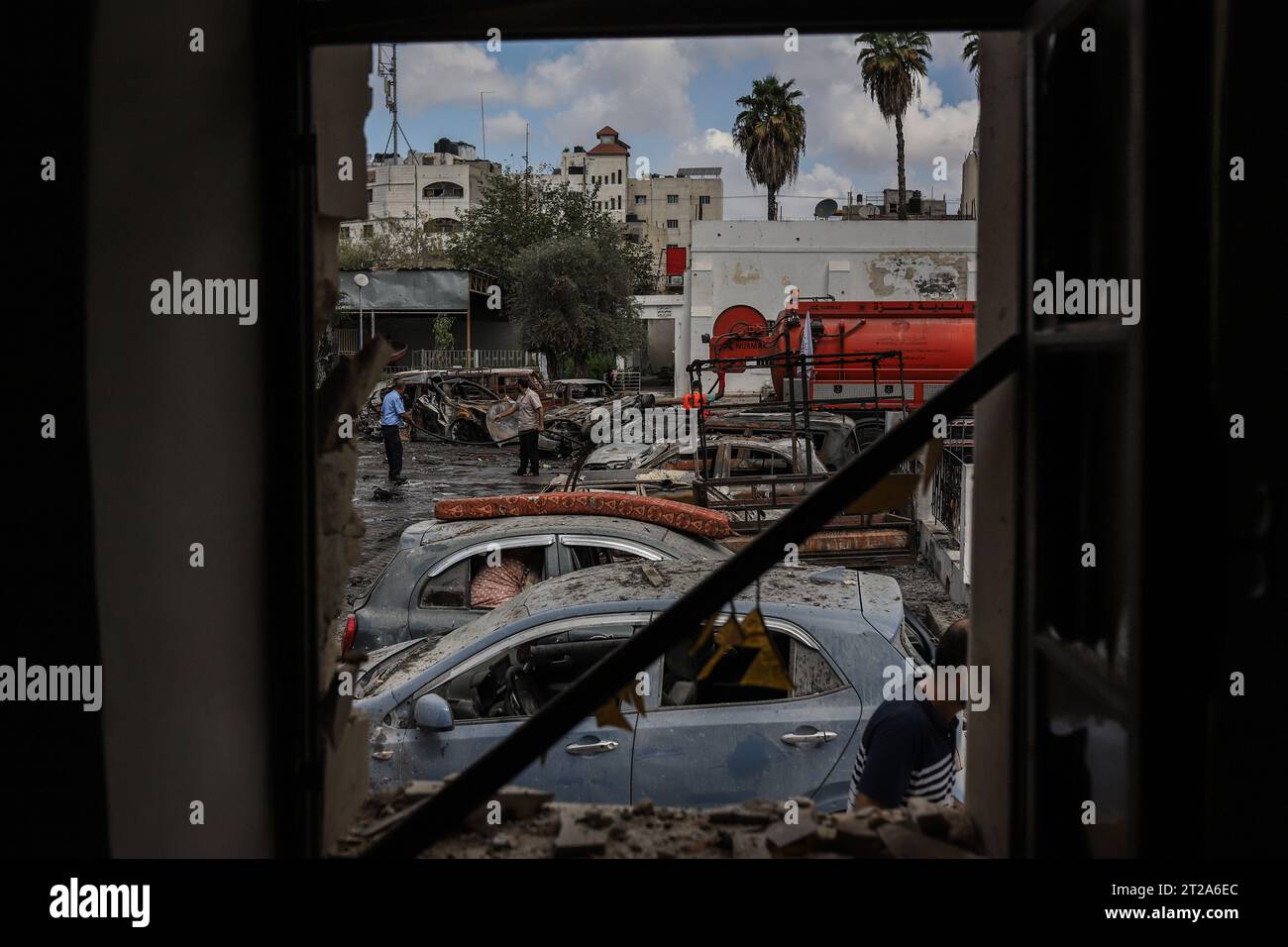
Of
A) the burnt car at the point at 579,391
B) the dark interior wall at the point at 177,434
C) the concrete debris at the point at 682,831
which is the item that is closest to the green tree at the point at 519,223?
the burnt car at the point at 579,391

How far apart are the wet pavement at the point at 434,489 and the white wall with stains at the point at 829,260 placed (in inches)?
359

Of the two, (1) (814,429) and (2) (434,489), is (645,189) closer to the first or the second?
(2) (434,489)

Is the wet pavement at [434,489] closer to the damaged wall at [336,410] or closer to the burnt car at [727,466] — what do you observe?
the burnt car at [727,466]

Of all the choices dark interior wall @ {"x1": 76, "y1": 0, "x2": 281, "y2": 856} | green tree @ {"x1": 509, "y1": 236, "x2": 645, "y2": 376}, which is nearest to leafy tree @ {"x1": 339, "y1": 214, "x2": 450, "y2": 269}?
green tree @ {"x1": 509, "y1": 236, "x2": 645, "y2": 376}

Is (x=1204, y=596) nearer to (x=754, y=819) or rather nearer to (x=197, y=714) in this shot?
(x=754, y=819)

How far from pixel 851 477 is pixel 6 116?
180 centimetres

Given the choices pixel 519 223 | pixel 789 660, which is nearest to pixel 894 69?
pixel 519 223

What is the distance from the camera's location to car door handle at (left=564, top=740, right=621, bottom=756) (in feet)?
14.9

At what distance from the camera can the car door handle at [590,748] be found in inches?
179

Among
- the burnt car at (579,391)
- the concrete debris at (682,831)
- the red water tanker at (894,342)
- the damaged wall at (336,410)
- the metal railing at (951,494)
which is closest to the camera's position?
the damaged wall at (336,410)

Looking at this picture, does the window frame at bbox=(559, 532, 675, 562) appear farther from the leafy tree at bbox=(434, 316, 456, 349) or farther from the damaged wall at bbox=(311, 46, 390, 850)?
the leafy tree at bbox=(434, 316, 456, 349)

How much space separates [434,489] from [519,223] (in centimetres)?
2620

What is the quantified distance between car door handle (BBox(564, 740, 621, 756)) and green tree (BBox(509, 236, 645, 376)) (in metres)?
31.2
